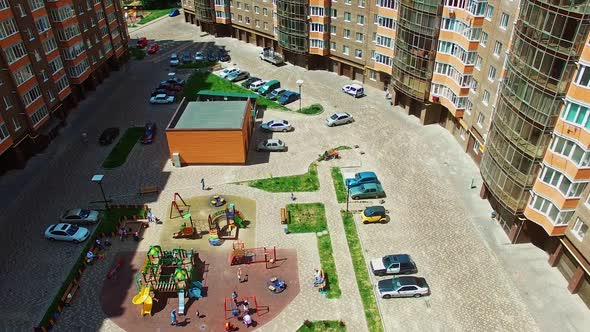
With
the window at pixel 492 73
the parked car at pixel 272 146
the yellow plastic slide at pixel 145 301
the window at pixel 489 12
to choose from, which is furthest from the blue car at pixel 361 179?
the yellow plastic slide at pixel 145 301

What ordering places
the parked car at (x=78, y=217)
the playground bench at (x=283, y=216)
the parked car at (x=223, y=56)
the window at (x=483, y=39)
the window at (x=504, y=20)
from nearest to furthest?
the window at (x=504, y=20)
the playground bench at (x=283, y=216)
the parked car at (x=78, y=217)
the window at (x=483, y=39)
the parked car at (x=223, y=56)

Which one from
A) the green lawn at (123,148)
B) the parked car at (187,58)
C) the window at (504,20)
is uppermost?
the window at (504,20)

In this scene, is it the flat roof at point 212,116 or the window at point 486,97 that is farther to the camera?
the flat roof at point 212,116

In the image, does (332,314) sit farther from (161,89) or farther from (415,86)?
(161,89)

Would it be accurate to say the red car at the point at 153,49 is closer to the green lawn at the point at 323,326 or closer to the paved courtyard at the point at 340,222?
the paved courtyard at the point at 340,222

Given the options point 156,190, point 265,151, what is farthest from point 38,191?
point 265,151

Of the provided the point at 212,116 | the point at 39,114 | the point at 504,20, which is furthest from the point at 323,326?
the point at 39,114

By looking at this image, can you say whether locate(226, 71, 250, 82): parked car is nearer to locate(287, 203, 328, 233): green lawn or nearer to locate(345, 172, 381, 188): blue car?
locate(345, 172, 381, 188): blue car
